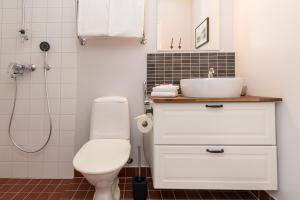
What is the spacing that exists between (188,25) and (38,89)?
1.40 metres

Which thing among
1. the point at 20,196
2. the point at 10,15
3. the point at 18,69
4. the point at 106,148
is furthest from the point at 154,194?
the point at 10,15

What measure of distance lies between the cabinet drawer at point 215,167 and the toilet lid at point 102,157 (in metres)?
0.24

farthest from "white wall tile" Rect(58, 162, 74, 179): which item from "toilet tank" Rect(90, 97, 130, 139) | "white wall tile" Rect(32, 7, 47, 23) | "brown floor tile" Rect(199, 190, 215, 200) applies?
"white wall tile" Rect(32, 7, 47, 23)

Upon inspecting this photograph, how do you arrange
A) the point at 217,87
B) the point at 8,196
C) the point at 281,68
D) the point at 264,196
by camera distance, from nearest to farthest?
1. the point at 281,68
2. the point at 217,87
3. the point at 264,196
4. the point at 8,196

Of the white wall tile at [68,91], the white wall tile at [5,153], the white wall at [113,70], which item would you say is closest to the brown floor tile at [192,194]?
the white wall at [113,70]

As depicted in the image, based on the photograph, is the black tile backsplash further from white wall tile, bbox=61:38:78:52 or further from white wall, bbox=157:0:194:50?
white wall tile, bbox=61:38:78:52

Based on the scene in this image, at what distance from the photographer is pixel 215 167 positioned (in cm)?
137

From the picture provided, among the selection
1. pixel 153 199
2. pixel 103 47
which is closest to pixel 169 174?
pixel 153 199

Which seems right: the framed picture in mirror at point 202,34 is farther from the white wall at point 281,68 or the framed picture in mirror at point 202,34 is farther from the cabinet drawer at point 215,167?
the cabinet drawer at point 215,167

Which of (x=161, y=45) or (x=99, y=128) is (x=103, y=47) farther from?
(x=99, y=128)

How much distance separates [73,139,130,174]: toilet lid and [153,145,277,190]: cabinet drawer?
24 centimetres

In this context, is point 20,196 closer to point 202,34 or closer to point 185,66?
point 185,66

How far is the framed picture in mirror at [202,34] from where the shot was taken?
1882mm

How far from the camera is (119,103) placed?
5.85 ft
